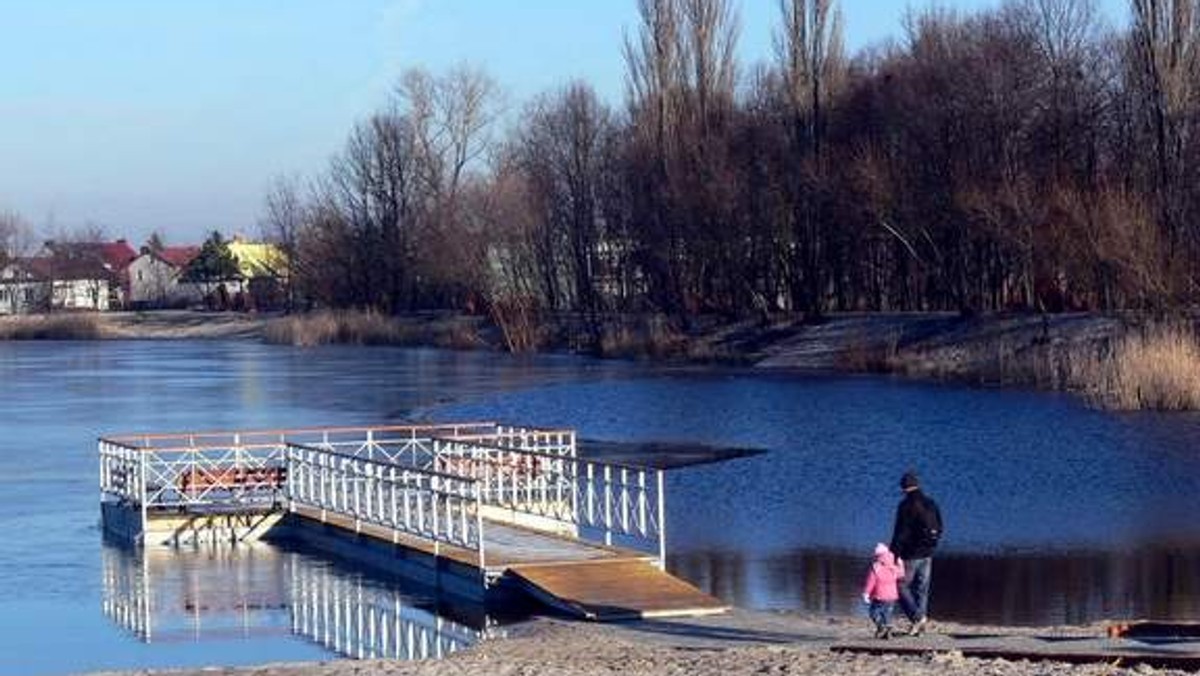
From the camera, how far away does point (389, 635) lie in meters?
23.5

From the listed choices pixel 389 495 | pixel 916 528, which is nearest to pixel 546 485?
pixel 389 495

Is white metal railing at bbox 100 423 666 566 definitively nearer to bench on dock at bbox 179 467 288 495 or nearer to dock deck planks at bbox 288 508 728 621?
bench on dock at bbox 179 467 288 495

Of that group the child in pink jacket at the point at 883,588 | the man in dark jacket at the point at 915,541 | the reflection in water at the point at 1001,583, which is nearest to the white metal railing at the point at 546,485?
the reflection in water at the point at 1001,583

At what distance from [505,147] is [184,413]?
5501 cm

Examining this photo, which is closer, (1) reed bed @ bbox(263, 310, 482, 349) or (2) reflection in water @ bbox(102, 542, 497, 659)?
(2) reflection in water @ bbox(102, 542, 497, 659)

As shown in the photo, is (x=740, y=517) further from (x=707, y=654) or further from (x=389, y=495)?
(x=707, y=654)

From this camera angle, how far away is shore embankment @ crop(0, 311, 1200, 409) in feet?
158

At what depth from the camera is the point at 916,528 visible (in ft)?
63.8

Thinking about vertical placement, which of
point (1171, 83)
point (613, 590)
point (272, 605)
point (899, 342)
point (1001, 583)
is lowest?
point (272, 605)

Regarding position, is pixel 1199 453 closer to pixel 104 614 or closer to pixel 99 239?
pixel 104 614

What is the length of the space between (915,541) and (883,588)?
2.51ft

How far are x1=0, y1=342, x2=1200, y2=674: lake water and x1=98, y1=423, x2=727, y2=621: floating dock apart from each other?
589 mm

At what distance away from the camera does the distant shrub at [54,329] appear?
126125 mm

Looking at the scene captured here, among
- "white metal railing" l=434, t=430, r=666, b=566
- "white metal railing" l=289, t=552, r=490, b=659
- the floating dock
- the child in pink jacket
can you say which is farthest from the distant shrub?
the child in pink jacket
